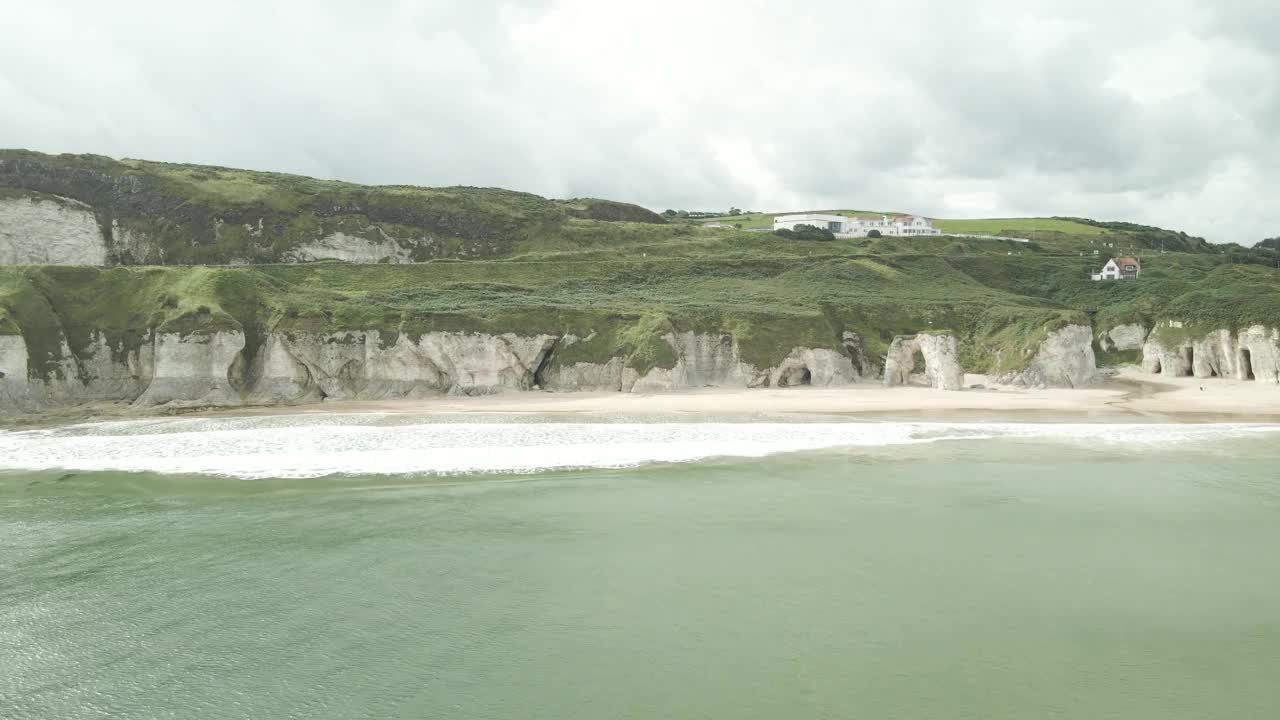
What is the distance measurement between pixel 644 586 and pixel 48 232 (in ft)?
249

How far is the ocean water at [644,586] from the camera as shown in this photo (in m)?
11.2

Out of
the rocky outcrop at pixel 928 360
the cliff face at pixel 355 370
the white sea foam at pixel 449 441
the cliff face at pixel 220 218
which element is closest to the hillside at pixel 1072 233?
the cliff face at pixel 220 218

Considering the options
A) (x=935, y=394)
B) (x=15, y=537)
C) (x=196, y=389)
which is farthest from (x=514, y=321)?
(x=15, y=537)

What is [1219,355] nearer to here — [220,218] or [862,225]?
[220,218]

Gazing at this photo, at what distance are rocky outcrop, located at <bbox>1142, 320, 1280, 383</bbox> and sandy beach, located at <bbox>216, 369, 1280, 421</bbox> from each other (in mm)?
2297

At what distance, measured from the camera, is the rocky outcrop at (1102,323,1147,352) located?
65500mm

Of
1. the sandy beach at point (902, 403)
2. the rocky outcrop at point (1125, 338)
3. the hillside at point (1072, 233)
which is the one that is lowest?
the sandy beach at point (902, 403)

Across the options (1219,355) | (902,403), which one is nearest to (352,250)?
(902,403)

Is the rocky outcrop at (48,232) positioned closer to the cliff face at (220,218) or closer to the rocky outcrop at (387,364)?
the cliff face at (220,218)

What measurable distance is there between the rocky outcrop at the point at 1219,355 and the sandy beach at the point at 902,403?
230 centimetres

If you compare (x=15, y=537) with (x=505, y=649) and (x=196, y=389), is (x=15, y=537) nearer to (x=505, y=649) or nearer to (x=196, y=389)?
(x=505, y=649)

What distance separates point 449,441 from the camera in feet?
102

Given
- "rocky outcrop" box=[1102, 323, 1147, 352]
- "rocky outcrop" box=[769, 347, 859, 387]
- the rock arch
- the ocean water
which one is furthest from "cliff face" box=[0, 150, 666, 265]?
the rock arch

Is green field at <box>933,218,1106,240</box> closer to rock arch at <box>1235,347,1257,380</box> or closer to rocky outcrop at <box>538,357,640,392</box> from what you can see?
rock arch at <box>1235,347,1257,380</box>
